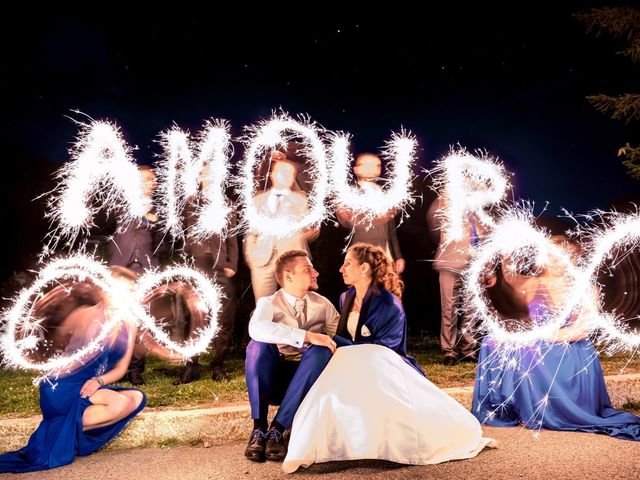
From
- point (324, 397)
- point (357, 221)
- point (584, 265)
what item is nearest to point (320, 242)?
point (357, 221)

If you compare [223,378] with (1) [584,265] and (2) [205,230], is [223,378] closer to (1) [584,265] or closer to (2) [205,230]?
(2) [205,230]

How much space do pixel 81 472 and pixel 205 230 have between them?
302cm

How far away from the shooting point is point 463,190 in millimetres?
7492

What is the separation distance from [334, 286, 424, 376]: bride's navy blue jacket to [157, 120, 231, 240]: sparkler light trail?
253 cm

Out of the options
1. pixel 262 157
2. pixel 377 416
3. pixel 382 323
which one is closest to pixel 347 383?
pixel 377 416

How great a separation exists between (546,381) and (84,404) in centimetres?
402

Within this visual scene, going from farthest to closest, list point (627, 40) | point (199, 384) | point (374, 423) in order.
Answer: point (627, 40), point (199, 384), point (374, 423)

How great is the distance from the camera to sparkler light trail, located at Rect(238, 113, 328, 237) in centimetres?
703

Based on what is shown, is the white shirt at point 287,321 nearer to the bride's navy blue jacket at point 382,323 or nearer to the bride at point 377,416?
the bride's navy blue jacket at point 382,323

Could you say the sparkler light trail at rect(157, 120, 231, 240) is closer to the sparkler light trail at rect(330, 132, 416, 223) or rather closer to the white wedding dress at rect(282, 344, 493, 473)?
the sparkler light trail at rect(330, 132, 416, 223)

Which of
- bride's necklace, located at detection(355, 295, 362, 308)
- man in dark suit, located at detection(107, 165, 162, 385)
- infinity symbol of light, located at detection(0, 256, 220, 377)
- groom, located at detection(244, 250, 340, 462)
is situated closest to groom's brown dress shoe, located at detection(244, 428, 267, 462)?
groom, located at detection(244, 250, 340, 462)

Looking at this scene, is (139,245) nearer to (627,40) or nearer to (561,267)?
(561,267)

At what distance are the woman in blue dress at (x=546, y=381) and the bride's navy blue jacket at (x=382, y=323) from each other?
1123 millimetres

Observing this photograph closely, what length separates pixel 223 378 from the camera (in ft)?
22.6
